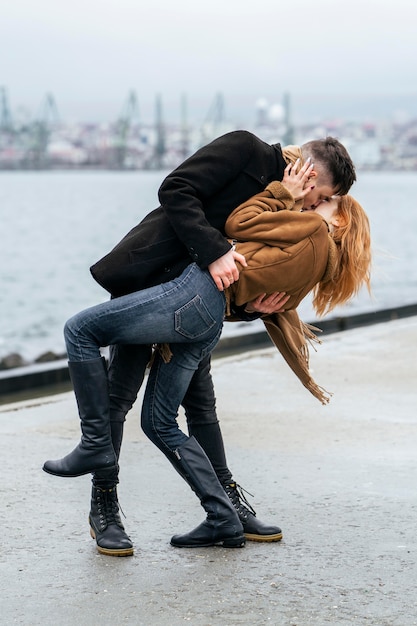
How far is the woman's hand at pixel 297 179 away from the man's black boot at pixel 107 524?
1.31 metres

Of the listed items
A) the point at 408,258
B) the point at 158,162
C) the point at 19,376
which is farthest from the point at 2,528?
the point at 158,162

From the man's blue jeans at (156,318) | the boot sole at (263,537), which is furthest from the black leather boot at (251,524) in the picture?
the man's blue jeans at (156,318)

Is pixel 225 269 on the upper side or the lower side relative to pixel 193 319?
upper

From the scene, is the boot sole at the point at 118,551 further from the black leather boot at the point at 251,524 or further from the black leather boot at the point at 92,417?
the black leather boot at the point at 251,524

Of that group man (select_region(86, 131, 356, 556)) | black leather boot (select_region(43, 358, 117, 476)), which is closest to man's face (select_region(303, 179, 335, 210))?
man (select_region(86, 131, 356, 556))

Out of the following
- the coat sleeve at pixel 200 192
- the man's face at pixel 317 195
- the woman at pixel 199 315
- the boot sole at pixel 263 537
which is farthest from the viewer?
the boot sole at pixel 263 537

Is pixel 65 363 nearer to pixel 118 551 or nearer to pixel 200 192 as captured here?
pixel 118 551

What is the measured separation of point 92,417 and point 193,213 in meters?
0.84

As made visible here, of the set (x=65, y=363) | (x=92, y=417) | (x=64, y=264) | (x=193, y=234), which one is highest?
(x=193, y=234)

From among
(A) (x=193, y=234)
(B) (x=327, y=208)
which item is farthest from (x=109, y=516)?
(B) (x=327, y=208)

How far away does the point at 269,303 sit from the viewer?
4.42 meters

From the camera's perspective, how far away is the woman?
426 centimetres

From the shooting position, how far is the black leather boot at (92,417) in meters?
4.35

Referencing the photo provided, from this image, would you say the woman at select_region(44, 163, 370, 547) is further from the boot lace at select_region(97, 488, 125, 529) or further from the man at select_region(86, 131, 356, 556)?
the boot lace at select_region(97, 488, 125, 529)
